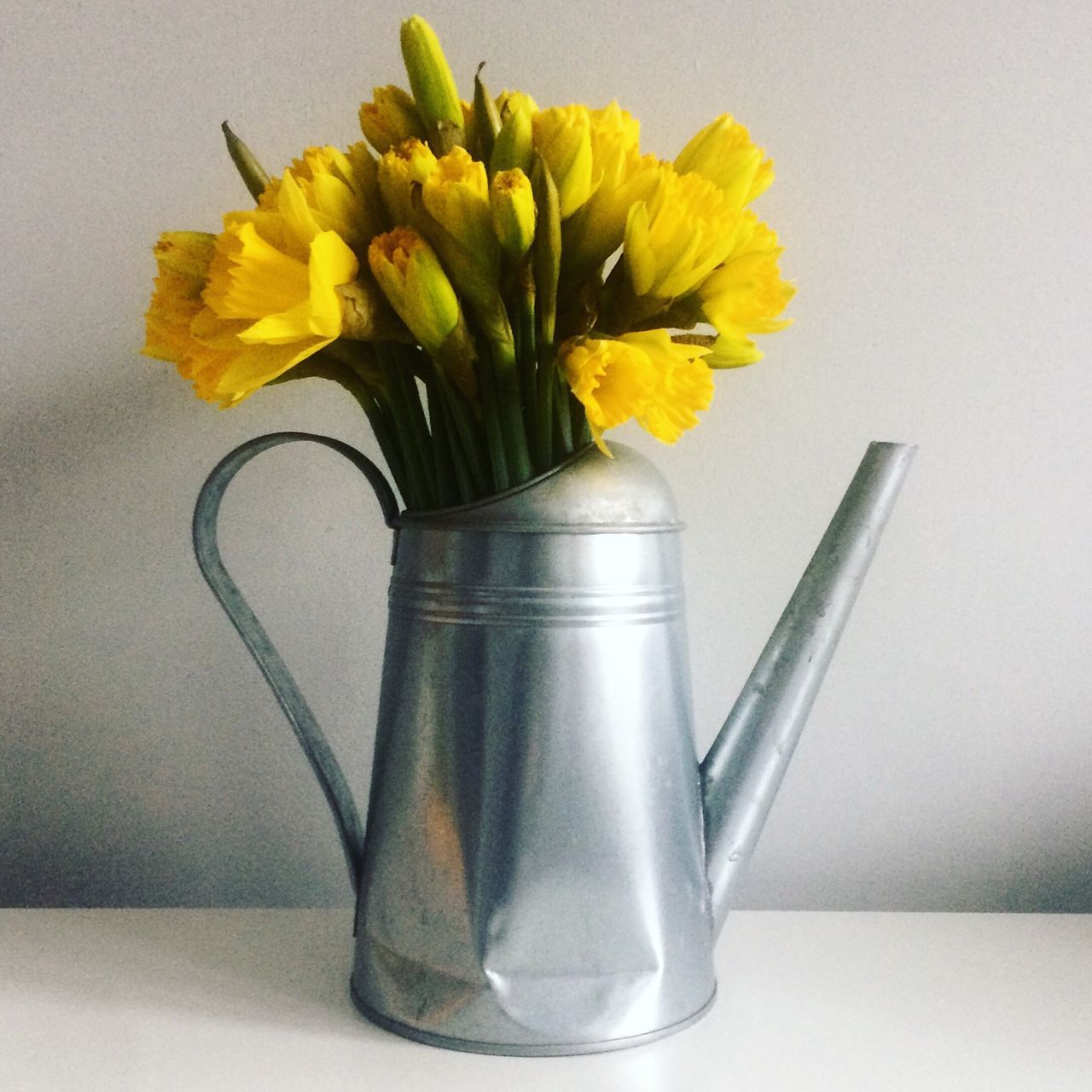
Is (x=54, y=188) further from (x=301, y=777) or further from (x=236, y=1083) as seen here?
Result: (x=236, y=1083)

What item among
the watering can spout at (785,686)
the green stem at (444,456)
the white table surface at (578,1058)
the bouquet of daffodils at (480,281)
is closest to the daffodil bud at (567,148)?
the bouquet of daffodils at (480,281)

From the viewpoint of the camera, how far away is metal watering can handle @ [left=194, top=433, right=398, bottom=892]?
0.54m

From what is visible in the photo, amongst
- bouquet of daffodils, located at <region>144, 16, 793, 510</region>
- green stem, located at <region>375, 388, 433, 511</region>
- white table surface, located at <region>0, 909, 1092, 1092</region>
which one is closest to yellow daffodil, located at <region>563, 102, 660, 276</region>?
bouquet of daffodils, located at <region>144, 16, 793, 510</region>

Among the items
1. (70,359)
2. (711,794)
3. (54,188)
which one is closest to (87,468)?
(70,359)

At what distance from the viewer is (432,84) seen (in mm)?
483

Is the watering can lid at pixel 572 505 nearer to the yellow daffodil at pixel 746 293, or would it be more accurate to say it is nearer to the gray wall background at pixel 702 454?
the yellow daffodil at pixel 746 293

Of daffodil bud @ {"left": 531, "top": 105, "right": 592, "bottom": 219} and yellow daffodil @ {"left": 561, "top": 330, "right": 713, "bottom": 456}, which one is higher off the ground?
daffodil bud @ {"left": 531, "top": 105, "right": 592, "bottom": 219}

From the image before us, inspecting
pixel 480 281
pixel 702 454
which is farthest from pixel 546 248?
pixel 702 454

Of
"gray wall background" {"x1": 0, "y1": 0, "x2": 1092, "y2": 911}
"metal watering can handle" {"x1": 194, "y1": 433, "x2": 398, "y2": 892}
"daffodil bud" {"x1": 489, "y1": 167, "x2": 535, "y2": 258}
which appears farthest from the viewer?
"gray wall background" {"x1": 0, "y1": 0, "x2": 1092, "y2": 911}

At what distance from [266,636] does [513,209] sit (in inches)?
10.1

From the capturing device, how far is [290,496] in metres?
0.70

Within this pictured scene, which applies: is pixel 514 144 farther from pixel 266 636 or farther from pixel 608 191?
pixel 266 636

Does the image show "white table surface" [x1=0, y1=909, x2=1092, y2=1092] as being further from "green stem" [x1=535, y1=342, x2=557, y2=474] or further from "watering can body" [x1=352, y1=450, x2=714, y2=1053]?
"green stem" [x1=535, y1=342, x2=557, y2=474]

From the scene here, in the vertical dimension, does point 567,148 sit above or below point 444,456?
above
